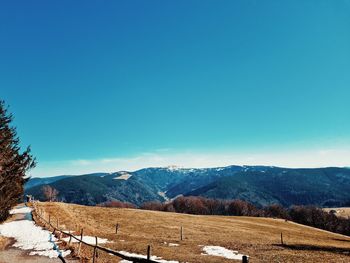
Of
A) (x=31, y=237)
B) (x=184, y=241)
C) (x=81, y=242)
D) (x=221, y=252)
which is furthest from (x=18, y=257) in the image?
(x=184, y=241)

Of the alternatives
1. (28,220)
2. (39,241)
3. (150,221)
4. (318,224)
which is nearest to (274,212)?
(318,224)

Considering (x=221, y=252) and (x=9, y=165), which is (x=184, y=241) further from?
(x=9, y=165)

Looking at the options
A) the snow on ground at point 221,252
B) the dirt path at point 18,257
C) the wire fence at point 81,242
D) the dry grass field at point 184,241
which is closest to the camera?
the wire fence at point 81,242

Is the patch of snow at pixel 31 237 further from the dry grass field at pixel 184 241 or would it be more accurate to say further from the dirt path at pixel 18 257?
the dry grass field at pixel 184 241

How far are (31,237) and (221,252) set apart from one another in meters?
21.6

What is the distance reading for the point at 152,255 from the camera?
30.0 metres

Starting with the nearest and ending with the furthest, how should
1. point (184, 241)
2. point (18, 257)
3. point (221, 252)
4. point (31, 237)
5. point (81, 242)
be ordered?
1. point (18, 257)
2. point (81, 242)
3. point (221, 252)
4. point (31, 237)
5. point (184, 241)

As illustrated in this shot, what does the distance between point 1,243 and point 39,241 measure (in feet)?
12.6

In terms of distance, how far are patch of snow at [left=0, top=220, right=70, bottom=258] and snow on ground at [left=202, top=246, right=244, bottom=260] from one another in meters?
15.0

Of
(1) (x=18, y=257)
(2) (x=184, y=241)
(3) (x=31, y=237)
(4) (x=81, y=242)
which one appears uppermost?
(4) (x=81, y=242)

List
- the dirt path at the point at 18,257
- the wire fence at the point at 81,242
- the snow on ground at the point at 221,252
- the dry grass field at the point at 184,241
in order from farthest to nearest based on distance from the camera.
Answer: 1. the snow on ground at the point at 221,252
2. the dry grass field at the point at 184,241
3. the dirt path at the point at 18,257
4. the wire fence at the point at 81,242

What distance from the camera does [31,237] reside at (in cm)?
3709

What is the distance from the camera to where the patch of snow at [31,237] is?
28875 millimetres

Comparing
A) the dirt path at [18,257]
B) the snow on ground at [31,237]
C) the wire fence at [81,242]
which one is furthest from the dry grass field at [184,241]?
the snow on ground at [31,237]
